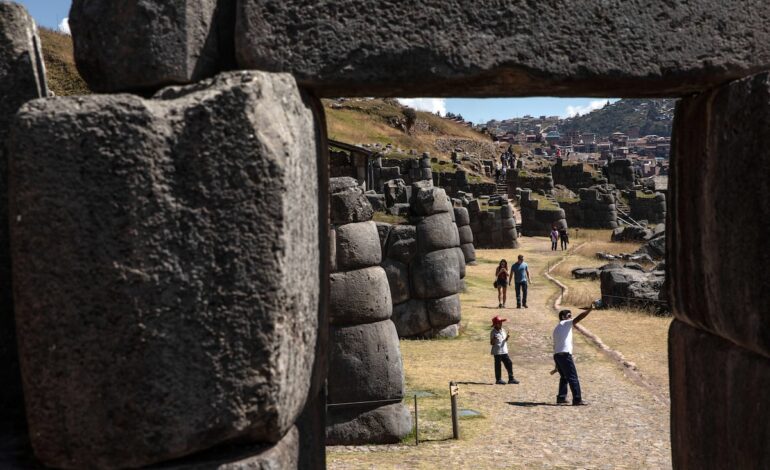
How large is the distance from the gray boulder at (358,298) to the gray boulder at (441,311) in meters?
5.62

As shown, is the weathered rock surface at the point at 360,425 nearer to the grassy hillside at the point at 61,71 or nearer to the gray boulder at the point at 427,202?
the gray boulder at the point at 427,202

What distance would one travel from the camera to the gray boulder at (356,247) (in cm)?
986

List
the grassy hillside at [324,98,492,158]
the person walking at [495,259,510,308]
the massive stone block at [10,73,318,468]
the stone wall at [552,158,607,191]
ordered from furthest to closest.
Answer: the grassy hillside at [324,98,492,158] → the stone wall at [552,158,607,191] → the person walking at [495,259,510,308] → the massive stone block at [10,73,318,468]

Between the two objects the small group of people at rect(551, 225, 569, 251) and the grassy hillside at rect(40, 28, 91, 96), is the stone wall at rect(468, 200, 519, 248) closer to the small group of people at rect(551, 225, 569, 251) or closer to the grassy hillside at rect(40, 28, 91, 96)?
the small group of people at rect(551, 225, 569, 251)

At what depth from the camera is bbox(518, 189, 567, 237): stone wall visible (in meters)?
37.7

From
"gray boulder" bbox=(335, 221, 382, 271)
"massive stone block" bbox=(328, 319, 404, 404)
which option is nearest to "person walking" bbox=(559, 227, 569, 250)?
"gray boulder" bbox=(335, 221, 382, 271)

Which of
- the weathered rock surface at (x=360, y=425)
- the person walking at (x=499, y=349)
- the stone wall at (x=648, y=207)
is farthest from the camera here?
the stone wall at (x=648, y=207)

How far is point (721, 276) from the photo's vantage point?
318 cm

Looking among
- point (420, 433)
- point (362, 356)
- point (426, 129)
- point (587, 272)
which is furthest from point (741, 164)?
point (426, 129)

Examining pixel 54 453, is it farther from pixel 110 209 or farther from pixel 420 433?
pixel 420 433

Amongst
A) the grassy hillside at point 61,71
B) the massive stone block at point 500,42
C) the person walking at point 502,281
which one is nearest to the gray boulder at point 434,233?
the person walking at point 502,281

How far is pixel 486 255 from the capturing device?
3056 centimetres

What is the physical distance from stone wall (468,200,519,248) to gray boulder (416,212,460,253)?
1702 cm

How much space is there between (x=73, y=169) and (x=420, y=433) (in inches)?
313
